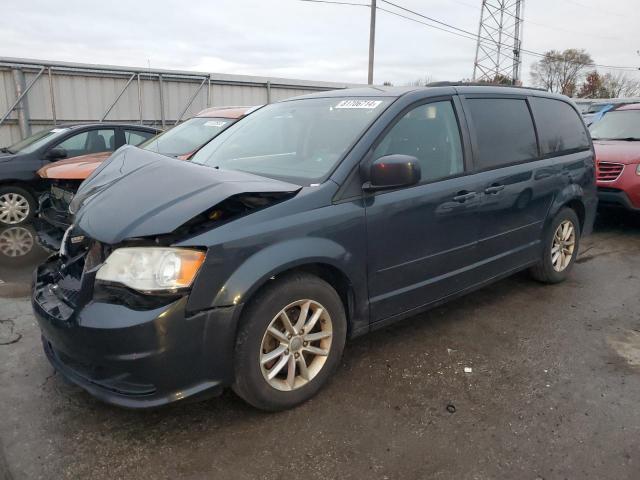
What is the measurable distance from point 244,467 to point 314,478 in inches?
12.8

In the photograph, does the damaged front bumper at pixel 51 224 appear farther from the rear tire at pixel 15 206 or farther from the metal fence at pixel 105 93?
the metal fence at pixel 105 93

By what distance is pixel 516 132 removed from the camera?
160 inches

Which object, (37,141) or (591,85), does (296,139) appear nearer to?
(37,141)

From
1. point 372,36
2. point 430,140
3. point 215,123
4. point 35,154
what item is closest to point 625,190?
point 430,140

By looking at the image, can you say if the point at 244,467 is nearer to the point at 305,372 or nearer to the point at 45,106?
the point at 305,372

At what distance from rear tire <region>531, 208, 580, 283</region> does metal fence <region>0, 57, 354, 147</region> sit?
1191 cm

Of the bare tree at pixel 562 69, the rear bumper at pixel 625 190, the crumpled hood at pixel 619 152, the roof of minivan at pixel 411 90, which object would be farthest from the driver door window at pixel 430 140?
the bare tree at pixel 562 69

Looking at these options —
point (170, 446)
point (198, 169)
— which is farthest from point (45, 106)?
point (170, 446)

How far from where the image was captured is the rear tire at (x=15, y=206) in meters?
7.14

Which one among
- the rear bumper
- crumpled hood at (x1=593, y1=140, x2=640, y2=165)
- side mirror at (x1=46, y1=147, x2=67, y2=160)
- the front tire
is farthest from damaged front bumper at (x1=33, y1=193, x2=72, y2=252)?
crumpled hood at (x1=593, y1=140, x2=640, y2=165)

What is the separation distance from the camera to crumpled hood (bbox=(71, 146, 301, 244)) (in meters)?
2.39

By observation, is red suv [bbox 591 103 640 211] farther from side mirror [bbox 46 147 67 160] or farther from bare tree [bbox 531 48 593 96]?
bare tree [bbox 531 48 593 96]

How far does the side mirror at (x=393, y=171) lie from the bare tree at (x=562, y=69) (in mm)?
58377

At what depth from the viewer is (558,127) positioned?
4566mm
